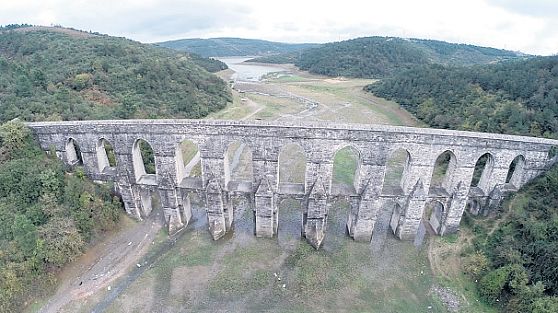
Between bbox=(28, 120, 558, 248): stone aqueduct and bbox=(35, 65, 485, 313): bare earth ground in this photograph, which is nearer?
bbox=(35, 65, 485, 313): bare earth ground

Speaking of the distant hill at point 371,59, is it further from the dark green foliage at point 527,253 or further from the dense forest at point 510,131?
the dark green foliage at point 527,253

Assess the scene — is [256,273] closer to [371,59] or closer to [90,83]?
[90,83]

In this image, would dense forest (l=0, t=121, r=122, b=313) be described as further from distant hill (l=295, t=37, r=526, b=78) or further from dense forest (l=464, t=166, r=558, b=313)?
distant hill (l=295, t=37, r=526, b=78)

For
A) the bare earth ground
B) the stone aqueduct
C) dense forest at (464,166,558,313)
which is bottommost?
the bare earth ground

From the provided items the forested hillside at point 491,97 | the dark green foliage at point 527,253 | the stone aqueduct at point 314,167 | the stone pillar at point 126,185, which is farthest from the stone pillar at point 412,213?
the stone pillar at point 126,185

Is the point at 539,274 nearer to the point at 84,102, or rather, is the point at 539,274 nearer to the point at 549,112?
the point at 549,112

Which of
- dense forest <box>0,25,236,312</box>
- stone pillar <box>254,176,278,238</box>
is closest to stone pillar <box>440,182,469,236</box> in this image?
stone pillar <box>254,176,278,238</box>

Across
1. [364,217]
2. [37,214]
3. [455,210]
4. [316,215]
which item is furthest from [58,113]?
[455,210]
